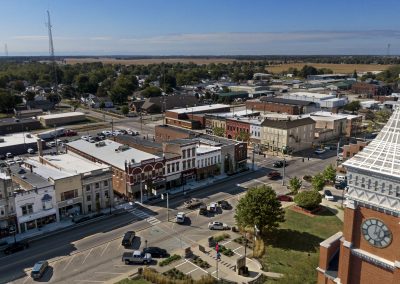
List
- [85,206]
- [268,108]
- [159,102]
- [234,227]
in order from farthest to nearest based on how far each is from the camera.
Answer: [159,102] → [268,108] → [85,206] → [234,227]

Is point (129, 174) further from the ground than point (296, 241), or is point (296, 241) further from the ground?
point (129, 174)

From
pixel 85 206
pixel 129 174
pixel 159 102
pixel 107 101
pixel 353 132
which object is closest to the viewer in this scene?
pixel 85 206

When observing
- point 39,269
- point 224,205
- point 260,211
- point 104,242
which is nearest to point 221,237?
point 260,211

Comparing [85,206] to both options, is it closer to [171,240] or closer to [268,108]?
[171,240]

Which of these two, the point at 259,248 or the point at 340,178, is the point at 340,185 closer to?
the point at 340,178

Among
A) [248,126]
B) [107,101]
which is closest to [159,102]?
[107,101]

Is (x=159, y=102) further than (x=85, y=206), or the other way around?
(x=159, y=102)

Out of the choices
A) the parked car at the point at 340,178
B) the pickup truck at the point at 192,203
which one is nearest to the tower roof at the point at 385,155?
the pickup truck at the point at 192,203

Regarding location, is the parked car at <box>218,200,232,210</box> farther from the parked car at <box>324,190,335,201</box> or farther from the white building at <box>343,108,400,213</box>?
the white building at <box>343,108,400,213</box>
